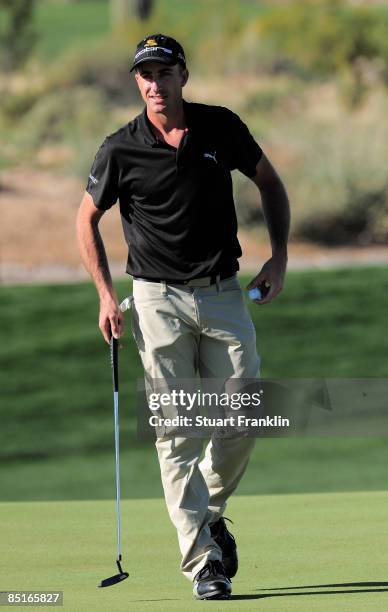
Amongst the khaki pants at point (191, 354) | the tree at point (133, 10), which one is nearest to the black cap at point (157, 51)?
the khaki pants at point (191, 354)

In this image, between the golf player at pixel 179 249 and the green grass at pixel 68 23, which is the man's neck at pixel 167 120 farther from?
the green grass at pixel 68 23

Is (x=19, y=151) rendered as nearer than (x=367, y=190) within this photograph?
No

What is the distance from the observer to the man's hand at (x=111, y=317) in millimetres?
5402

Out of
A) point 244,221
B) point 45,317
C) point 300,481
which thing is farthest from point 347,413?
point 244,221

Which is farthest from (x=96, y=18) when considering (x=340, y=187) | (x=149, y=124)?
(x=149, y=124)

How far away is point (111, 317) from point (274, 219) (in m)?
0.77

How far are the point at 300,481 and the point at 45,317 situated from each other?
517 cm

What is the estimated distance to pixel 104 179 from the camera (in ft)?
17.8

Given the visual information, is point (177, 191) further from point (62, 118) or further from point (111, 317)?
point (62, 118)

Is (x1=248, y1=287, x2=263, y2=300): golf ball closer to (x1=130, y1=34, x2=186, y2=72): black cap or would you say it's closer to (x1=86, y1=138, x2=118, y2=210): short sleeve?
(x1=86, y1=138, x2=118, y2=210): short sleeve

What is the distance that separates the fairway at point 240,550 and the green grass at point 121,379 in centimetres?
422

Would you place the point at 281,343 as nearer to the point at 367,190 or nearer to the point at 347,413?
the point at 347,413

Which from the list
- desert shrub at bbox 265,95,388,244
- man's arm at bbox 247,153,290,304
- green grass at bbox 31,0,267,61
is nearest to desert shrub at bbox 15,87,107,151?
desert shrub at bbox 265,95,388,244

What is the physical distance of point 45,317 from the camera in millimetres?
16672
